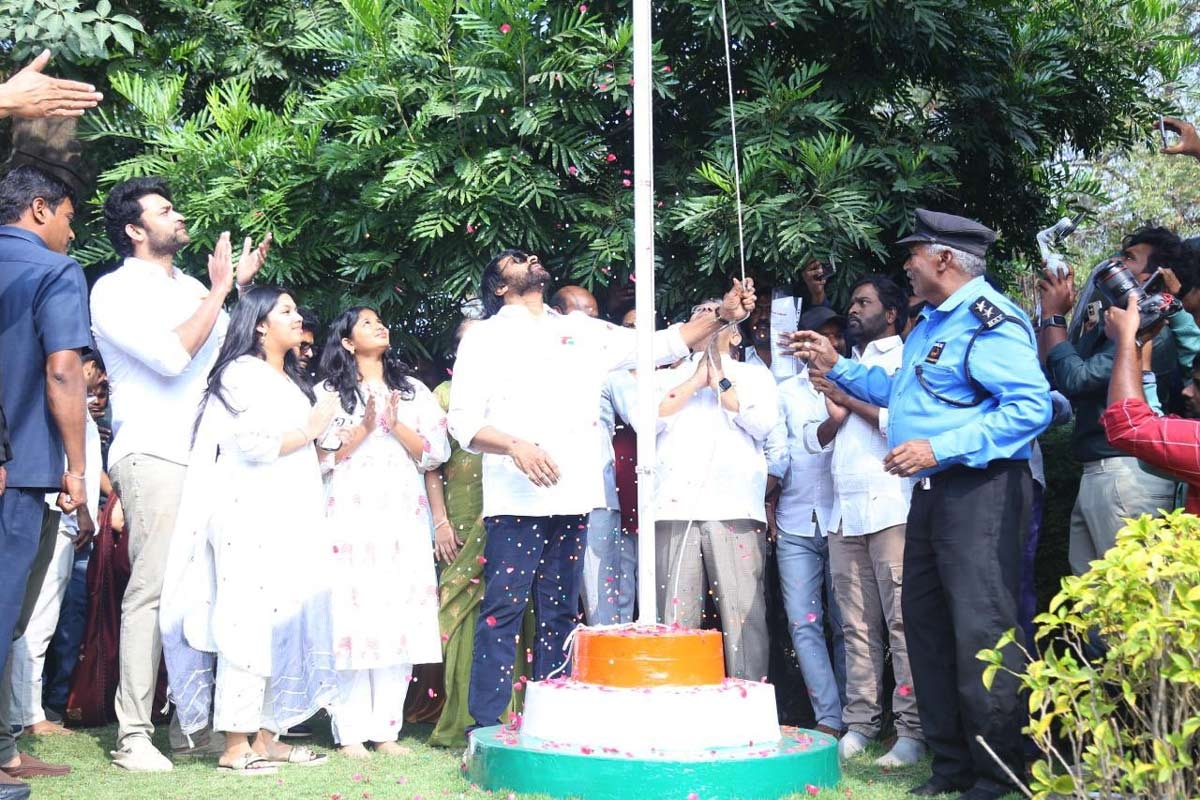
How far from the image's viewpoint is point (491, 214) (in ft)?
23.3

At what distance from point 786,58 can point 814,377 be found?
2393mm

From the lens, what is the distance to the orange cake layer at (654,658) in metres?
4.95

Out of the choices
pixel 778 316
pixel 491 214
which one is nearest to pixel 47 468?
pixel 491 214

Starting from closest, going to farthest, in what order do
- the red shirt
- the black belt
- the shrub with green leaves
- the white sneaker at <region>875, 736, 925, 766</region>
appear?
the shrub with green leaves, the red shirt, the black belt, the white sneaker at <region>875, 736, 925, 766</region>

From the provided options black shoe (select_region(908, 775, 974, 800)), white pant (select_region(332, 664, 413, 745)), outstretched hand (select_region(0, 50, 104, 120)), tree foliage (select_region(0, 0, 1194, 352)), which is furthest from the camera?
tree foliage (select_region(0, 0, 1194, 352))

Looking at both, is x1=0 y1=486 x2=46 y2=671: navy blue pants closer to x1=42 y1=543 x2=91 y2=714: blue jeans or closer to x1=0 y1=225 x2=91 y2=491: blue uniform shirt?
x1=0 y1=225 x2=91 y2=491: blue uniform shirt

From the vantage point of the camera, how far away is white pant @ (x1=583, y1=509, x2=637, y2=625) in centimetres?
664

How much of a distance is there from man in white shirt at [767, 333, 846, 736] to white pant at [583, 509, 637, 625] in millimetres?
790

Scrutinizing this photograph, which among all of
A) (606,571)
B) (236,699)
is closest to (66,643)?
(236,699)

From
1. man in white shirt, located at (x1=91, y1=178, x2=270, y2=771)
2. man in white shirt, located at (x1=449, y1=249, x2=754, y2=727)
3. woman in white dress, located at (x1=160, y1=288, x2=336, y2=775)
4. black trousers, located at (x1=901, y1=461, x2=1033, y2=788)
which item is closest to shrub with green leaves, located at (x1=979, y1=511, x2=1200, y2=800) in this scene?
black trousers, located at (x1=901, y1=461, x2=1033, y2=788)

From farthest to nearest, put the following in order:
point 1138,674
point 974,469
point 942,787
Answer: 1. point 942,787
2. point 974,469
3. point 1138,674

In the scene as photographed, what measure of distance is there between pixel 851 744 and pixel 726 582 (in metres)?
0.91

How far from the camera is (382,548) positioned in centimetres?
630

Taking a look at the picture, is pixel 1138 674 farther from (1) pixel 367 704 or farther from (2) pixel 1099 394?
(1) pixel 367 704
